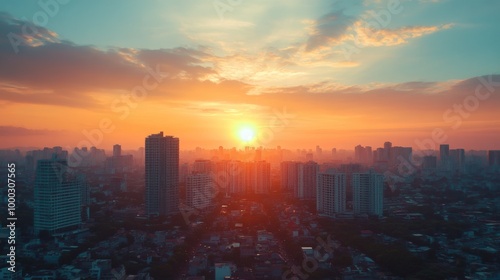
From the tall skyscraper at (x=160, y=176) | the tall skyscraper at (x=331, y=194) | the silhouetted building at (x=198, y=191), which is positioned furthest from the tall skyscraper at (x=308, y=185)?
the tall skyscraper at (x=160, y=176)

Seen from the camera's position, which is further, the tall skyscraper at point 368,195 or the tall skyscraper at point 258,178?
the tall skyscraper at point 258,178

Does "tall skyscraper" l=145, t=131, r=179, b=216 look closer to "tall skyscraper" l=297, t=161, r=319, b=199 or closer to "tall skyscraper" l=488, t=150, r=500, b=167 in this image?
"tall skyscraper" l=297, t=161, r=319, b=199

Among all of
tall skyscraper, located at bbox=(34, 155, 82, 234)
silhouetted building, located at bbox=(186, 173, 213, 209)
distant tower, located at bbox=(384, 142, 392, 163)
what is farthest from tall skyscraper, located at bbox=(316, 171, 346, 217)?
distant tower, located at bbox=(384, 142, 392, 163)

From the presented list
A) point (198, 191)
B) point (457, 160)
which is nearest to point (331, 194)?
point (198, 191)

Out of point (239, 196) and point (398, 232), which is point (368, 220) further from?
point (239, 196)

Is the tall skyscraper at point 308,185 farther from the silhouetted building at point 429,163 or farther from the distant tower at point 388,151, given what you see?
the silhouetted building at point 429,163

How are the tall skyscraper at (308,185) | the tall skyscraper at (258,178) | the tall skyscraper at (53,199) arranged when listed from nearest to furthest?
the tall skyscraper at (53,199), the tall skyscraper at (308,185), the tall skyscraper at (258,178)

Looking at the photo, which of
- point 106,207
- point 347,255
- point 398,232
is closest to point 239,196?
point 106,207
